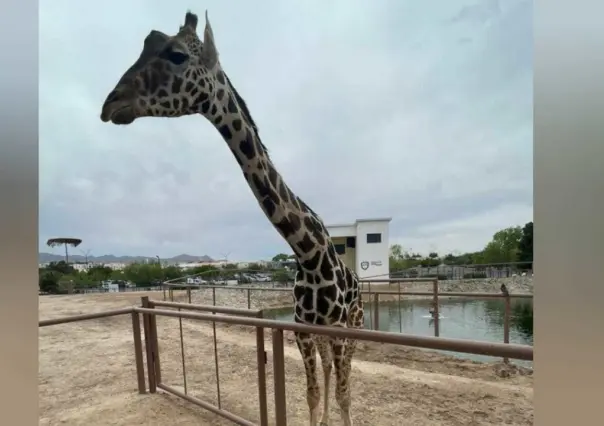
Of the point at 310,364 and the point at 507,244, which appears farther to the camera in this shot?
the point at 310,364

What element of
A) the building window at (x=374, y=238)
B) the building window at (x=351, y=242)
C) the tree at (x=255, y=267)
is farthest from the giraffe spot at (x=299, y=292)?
the building window at (x=374, y=238)

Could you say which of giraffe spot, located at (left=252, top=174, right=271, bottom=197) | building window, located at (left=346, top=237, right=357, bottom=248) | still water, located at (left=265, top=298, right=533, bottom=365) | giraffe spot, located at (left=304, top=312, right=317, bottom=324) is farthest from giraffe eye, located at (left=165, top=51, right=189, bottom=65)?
building window, located at (left=346, top=237, right=357, bottom=248)

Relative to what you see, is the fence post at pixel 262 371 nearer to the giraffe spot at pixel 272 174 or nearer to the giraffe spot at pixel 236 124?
the giraffe spot at pixel 272 174

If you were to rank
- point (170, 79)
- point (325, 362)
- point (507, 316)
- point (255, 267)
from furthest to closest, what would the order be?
point (255, 267)
point (507, 316)
point (325, 362)
point (170, 79)

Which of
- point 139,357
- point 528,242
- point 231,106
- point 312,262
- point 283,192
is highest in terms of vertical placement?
point 231,106

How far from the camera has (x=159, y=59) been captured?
95 centimetres

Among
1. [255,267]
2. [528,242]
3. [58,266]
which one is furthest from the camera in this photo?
[255,267]

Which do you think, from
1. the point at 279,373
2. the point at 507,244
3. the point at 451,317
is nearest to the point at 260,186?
the point at 279,373

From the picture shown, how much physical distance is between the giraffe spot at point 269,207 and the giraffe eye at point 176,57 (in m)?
0.43

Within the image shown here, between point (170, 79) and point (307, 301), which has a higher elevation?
point (170, 79)

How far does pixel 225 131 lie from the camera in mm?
1092

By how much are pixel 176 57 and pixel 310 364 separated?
1058 millimetres

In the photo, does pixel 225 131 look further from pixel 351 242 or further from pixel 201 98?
pixel 351 242

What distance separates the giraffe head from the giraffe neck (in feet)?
0.17
